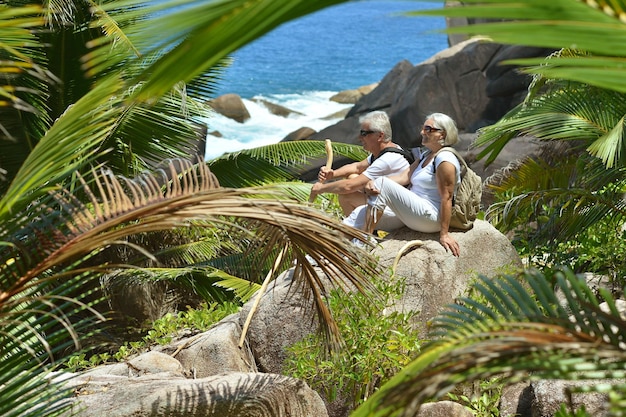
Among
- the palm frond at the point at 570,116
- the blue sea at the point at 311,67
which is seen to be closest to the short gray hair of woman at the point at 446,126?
the palm frond at the point at 570,116

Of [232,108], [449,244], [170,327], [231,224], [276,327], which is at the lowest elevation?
[232,108]

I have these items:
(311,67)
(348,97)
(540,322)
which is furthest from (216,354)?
(311,67)

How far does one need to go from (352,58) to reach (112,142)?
2884 inches

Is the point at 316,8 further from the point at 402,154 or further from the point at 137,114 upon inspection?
the point at 137,114

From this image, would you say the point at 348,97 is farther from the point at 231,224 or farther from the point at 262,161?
the point at 231,224

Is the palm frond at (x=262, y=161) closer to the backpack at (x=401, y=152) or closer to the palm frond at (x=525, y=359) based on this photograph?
the backpack at (x=401, y=152)

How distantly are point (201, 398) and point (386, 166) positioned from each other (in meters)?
2.89

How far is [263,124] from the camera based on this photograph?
42969 mm

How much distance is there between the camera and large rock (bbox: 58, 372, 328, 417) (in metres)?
4.30

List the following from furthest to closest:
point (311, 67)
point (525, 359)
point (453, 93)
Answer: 1. point (311, 67)
2. point (453, 93)
3. point (525, 359)

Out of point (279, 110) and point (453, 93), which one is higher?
point (453, 93)

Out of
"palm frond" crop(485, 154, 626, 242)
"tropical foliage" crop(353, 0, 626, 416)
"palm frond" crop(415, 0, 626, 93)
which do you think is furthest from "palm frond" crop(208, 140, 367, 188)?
"palm frond" crop(415, 0, 626, 93)

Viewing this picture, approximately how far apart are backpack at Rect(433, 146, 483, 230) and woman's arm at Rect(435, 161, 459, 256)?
0.27ft

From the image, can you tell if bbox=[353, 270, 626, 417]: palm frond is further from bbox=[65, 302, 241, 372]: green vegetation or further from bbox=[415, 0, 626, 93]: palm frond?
bbox=[65, 302, 241, 372]: green vegetation
